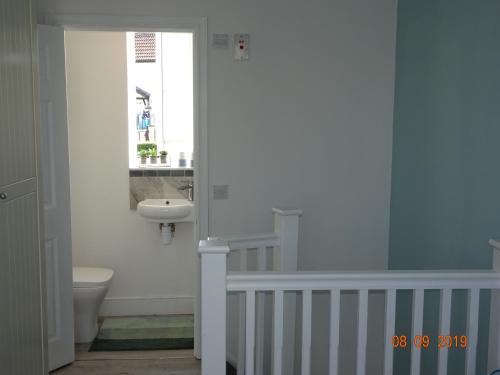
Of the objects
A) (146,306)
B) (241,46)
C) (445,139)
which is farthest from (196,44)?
(146,306)

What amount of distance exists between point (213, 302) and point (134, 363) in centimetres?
196

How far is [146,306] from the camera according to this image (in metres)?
4.64

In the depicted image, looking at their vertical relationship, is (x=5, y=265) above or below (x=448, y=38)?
below

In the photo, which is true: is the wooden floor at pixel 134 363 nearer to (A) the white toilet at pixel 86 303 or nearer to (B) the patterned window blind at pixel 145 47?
(A) the white toilet at pixel 86 303

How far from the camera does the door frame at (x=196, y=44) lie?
11.0ft

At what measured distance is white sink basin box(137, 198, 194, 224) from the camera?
14.0ft

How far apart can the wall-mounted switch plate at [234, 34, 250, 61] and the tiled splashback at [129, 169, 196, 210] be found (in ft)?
4.33

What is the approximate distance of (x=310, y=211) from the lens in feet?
12.0

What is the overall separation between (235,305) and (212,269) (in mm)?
1788

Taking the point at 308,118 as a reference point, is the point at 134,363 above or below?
below

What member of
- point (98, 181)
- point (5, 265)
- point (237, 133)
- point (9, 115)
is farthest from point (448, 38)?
point (98, 181)

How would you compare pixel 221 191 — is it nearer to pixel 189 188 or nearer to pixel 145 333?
pixel 189 188

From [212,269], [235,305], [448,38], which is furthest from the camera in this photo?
[235,305]

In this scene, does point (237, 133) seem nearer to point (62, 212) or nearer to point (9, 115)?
point (62, 212)
